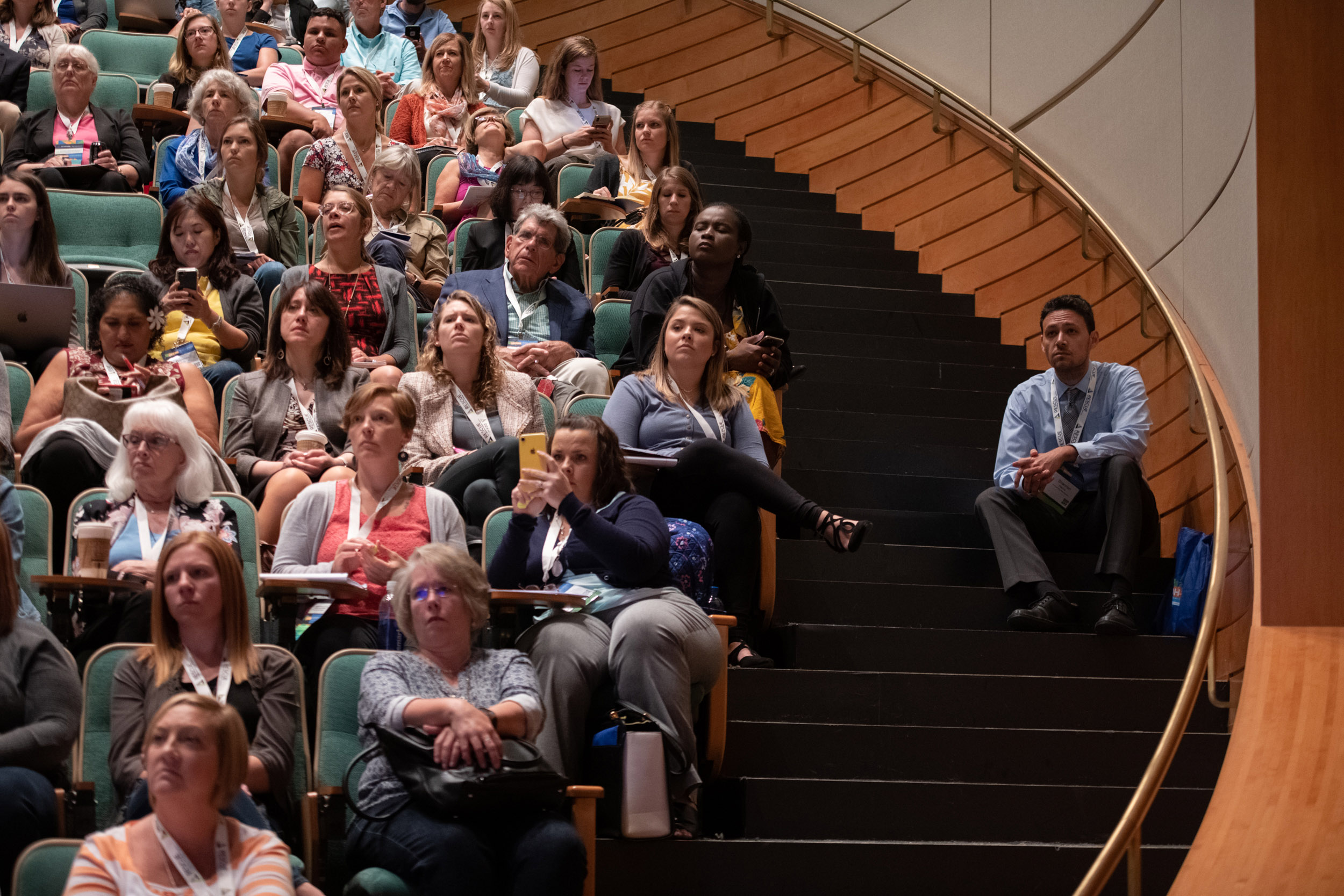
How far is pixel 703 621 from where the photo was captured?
2891mm

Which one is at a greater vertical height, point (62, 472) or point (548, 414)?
point (548, 414)

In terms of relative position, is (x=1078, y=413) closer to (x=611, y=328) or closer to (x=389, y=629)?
(x=611, y=328)

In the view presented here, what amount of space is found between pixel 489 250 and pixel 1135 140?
2.34 meters

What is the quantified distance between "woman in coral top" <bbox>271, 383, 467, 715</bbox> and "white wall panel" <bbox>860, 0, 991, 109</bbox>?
3768 millimetres

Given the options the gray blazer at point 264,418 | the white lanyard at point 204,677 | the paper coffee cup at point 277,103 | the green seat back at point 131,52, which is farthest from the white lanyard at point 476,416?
the green seat back at point 131,52

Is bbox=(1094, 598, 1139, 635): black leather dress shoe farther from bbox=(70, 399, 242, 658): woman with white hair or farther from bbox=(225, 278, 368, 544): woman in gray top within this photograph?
bbox=(70, 399, 242, 658): woman with white hair

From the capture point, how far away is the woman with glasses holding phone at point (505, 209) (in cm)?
469

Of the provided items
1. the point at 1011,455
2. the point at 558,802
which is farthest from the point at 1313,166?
the point at 558,802

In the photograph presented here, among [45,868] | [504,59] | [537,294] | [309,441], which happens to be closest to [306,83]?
[504,59]

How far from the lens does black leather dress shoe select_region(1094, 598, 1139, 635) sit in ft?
11.9

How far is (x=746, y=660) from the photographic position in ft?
11.0

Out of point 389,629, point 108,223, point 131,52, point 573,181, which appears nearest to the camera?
point 389,629

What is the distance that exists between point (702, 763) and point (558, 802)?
2.11ft

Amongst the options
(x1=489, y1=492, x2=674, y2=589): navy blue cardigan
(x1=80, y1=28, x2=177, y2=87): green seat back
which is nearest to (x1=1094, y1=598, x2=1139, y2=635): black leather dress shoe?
(x1=489, y1=492, x2=674, y2=589): navy blue cardigan
